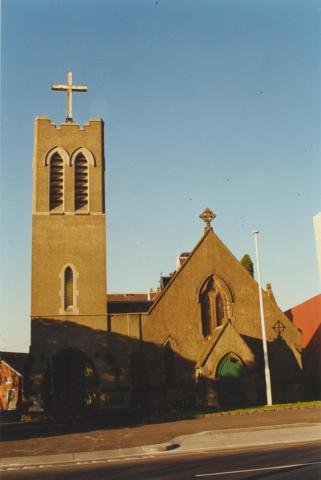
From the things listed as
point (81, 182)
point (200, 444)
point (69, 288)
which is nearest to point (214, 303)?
point (69, 288)

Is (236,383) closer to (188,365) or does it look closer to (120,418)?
(188,365)

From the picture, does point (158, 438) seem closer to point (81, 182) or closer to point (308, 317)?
point (81, 182)

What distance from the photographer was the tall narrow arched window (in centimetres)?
3516

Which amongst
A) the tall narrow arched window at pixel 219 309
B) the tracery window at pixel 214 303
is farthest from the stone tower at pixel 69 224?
the tall narrow arched window at pixel 219 309

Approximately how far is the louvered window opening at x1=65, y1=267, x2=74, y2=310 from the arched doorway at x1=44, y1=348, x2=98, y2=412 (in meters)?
3.16

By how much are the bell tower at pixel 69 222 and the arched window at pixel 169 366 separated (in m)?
4.77

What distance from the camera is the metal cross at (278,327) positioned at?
35.4 meters

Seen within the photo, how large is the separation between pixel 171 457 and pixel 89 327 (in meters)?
18.5

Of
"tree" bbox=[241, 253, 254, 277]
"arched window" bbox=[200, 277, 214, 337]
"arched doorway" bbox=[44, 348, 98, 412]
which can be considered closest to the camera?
"arched doorway" bbox=[44, 348, 98, 412]

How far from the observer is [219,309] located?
117ft

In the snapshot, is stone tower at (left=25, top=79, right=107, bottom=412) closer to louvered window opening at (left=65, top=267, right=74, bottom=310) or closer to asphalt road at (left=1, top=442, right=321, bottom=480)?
louvered window opening at (left=65, top=267, right=74, bottom=310)

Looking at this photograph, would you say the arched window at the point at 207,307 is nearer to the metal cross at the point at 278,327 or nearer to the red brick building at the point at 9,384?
the metal cross at the point at 278,327

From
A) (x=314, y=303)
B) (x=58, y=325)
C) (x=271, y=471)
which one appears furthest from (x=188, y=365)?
(x=271, y=471)

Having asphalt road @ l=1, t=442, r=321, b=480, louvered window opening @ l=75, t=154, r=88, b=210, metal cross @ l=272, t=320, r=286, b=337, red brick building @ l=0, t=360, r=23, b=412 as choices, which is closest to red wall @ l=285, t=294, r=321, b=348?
metal cross @ l=272, t=320, r=286, b=337
